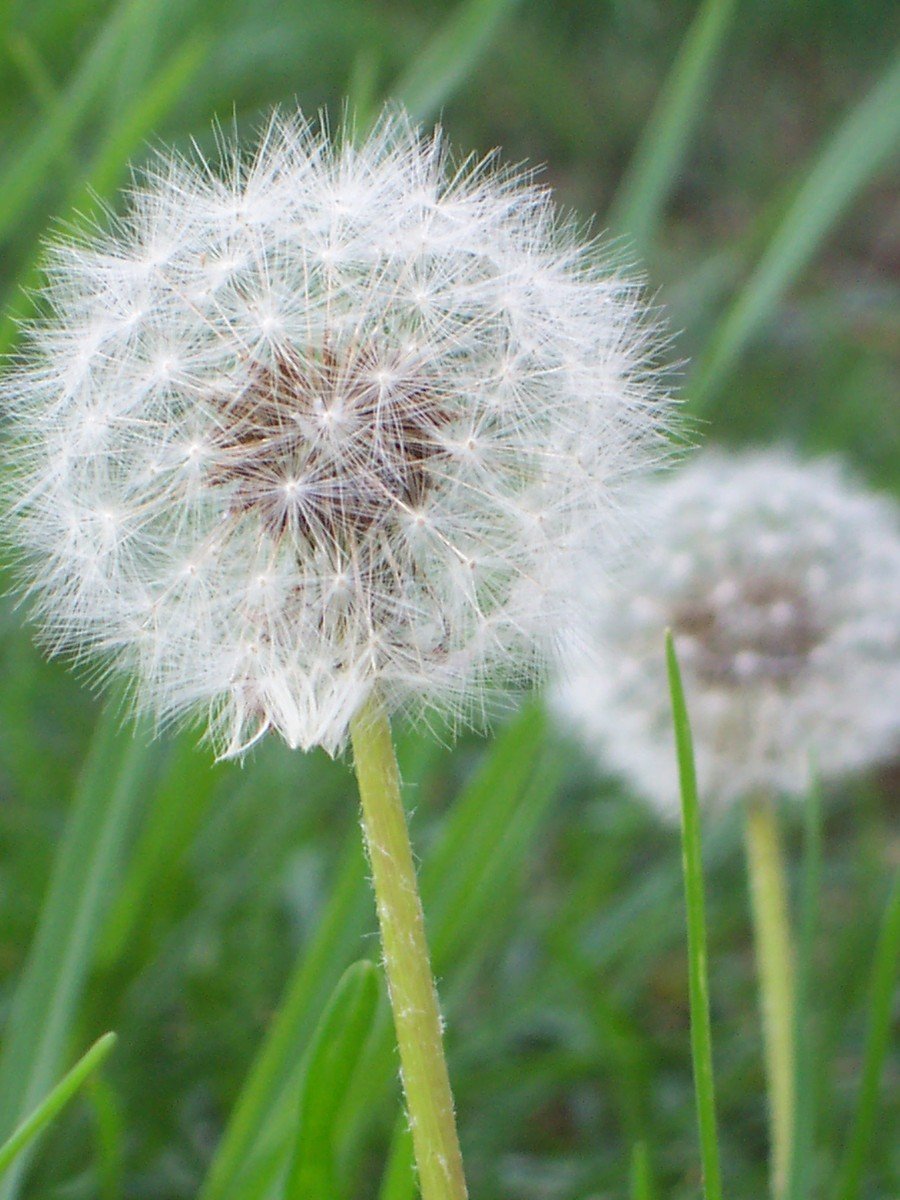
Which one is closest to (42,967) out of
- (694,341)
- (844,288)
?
(694,341)

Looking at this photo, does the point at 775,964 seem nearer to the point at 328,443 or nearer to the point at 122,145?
the point at 328,443

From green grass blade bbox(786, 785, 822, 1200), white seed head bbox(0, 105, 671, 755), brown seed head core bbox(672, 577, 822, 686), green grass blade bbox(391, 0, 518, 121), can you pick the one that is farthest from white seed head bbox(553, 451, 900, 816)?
green grass blade bbox(391, 0, 518, 121)

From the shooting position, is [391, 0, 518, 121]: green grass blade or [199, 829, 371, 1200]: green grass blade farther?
[391, 0, 518, 121]: green grass blade

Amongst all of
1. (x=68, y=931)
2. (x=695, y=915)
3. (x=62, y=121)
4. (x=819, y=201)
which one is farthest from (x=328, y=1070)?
(x=819, y=201)

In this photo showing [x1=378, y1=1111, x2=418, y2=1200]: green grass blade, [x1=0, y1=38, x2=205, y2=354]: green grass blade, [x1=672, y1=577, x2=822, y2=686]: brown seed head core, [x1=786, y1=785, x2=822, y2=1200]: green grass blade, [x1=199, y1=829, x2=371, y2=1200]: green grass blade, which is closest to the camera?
[x1=378, y1=1111, x2=418, y2=1200]: green grass blade

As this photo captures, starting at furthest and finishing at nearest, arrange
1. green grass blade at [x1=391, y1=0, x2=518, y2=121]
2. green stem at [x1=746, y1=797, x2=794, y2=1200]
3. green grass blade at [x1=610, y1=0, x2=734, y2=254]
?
green grass blade at [x1=391, y1=0, x2=518, y2=121], green grass blade at [x1=610, y1=0, x2=734, y2=254], green stem at [x1=746, y1=797, x2=794, y2=1200]

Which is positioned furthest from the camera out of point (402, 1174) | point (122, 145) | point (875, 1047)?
point (122, 145)

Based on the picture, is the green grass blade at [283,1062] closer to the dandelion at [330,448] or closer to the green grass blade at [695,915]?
the dandelion at [330,448]

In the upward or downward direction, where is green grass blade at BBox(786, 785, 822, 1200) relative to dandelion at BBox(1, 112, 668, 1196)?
downward

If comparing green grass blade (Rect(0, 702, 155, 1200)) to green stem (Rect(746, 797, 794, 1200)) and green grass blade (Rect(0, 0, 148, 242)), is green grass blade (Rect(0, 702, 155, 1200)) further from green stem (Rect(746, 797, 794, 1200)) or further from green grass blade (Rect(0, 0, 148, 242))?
green grass blade (Rect(0, 0, 148, 242))
